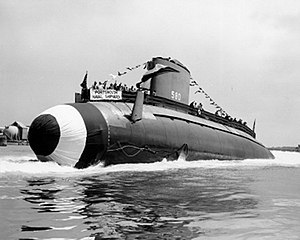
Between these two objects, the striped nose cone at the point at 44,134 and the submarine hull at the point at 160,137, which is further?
the submarine hull at the point at 160,137

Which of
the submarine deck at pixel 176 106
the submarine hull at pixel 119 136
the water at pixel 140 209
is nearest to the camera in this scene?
the water at pixel 140 209

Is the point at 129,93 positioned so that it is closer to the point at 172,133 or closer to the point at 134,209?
the point at 172,133

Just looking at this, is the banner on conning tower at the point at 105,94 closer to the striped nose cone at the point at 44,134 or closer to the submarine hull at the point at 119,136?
the submarine hull at the point at 119,136

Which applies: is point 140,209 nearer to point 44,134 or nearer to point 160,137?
point 44,134

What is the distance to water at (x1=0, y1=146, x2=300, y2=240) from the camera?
5.44 meters

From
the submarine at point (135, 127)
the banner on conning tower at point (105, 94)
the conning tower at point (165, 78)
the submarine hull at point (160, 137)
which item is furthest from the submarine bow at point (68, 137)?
the conning tower at point (165, 78)

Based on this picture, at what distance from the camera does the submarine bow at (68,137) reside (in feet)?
49.1

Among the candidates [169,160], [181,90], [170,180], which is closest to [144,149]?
[169,160]

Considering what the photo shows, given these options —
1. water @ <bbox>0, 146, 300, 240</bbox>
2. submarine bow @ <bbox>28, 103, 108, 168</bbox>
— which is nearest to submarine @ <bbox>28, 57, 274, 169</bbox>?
submarine bow @ <bbox>28, 103, 108, 168</bbox>

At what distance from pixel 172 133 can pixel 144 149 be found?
9.26ft

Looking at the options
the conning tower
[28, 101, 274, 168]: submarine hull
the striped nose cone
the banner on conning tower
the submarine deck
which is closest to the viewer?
the striped nose cone

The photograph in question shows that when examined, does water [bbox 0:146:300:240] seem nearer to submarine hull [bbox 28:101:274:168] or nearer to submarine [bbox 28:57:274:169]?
submarine hull [bbox 28:101:274:168]

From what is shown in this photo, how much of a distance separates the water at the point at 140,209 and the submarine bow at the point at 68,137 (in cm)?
340

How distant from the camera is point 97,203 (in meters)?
7.49
